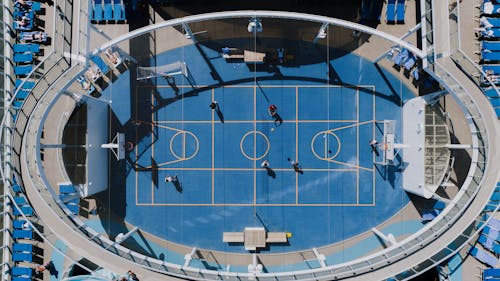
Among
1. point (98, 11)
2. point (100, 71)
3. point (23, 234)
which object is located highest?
point (98, 11)

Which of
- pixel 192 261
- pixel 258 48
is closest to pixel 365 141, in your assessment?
pixel 258 48

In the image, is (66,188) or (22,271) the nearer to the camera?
(66,188)

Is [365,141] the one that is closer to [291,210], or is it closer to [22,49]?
[291,210]

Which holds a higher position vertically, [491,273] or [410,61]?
[410,61]

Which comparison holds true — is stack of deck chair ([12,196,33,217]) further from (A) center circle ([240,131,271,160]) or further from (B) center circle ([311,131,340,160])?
(B) center circle ([311,131,340,160])

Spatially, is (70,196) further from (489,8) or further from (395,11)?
(489,8)

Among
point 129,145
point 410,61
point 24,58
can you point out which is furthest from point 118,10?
point 410,61
